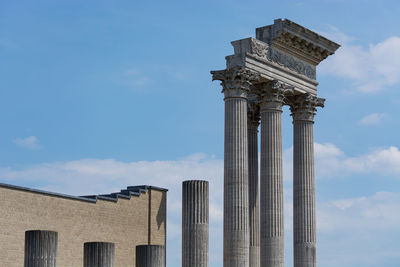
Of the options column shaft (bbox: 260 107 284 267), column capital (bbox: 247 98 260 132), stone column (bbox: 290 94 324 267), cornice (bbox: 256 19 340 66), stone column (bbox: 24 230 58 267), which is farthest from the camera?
column capital (bbox: 247 98 260 132)

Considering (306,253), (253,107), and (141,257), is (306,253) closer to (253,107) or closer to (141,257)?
(253,107)

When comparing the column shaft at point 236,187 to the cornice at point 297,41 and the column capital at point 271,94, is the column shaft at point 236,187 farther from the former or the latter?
the cornice at point 297,41

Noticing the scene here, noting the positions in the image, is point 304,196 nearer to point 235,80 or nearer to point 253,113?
point 253,113

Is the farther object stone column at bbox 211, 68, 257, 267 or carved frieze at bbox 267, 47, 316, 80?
carved frieze at bbox 267, 47, 316, 80

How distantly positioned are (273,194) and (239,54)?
331 inches

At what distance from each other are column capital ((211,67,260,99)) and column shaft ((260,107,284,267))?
320 centimetres

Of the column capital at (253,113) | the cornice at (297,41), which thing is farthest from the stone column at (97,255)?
the cornice at (297,41)

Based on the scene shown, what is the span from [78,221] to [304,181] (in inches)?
593

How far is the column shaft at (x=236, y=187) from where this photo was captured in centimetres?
4422

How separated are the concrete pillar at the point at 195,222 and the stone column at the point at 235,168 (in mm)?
2918

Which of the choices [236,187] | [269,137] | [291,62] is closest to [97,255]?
[236,187]

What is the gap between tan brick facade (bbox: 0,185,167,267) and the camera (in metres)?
39.8

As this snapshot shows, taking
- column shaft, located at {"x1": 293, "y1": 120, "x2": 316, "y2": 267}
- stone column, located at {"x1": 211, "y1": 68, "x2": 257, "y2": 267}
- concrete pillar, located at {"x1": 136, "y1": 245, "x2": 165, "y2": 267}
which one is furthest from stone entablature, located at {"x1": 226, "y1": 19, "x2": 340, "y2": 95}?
concrete pillar, located at {"x1": 136, "y1": 245, "x2": 165, "y2": 267}

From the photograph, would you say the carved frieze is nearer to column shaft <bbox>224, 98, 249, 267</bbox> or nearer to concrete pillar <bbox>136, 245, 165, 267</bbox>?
column shaft <bbox>224, 98, 249, 267</bbox>
